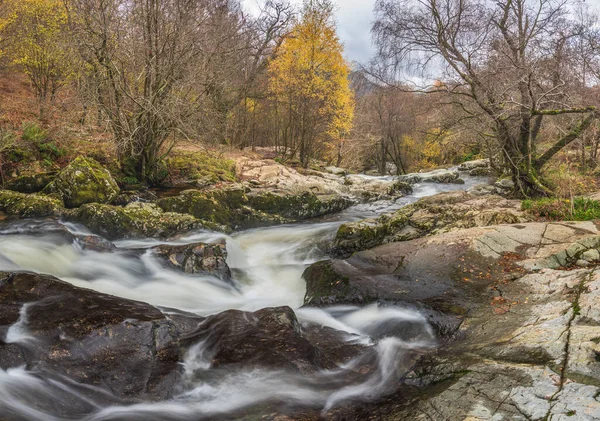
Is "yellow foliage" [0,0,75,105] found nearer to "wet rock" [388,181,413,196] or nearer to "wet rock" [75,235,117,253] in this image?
"wet rock" [75,235,117,253]

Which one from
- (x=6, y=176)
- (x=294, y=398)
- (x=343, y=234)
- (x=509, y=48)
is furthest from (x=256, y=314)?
(x=509, y=48)

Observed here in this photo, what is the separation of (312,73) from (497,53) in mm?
9851

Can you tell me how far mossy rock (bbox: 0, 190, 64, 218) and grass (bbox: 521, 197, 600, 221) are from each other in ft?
34.6

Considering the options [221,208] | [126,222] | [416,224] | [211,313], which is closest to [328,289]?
[211,313]

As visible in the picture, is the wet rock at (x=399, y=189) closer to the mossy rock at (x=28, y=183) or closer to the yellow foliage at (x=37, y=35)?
the mossy rock at (x=28, y=183)

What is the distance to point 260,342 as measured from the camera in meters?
4.02

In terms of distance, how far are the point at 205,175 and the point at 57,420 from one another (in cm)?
1090

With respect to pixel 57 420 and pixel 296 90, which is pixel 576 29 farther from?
pixel 57 420

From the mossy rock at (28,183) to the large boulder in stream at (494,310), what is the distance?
7.88 meters

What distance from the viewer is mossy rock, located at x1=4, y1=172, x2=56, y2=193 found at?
971cm

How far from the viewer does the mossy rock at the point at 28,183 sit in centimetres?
971

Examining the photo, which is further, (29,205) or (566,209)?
(29,205)

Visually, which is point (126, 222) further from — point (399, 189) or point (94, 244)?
point (399, 189)

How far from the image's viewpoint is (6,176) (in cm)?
987
